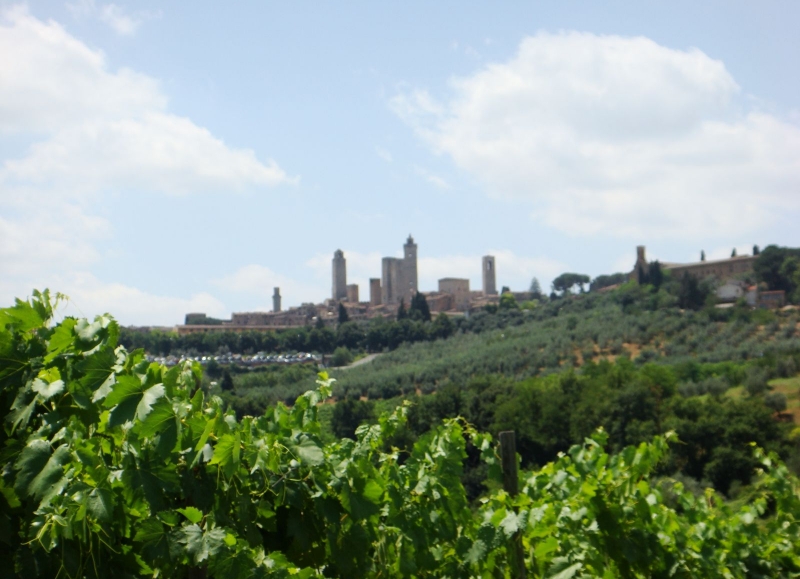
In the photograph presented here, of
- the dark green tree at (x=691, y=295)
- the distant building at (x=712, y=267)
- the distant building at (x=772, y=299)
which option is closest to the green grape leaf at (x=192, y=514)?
the dark green tree at (x=691, y=295)

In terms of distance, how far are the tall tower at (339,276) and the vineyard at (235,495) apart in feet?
321

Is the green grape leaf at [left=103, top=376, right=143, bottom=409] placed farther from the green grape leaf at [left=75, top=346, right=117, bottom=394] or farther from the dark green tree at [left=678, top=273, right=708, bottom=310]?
the dark green tree at [left=678, top=273, right=708, bottom=310]

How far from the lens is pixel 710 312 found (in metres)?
53.5

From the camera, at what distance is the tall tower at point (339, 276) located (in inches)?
3959

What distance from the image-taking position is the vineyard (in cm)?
158

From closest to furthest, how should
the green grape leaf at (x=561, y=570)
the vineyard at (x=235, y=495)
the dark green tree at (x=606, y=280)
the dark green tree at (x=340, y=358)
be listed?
the vineyard at (x=235, y=495)
the green grape leaf at (x=561, y=570)
the dark green tree at (x=340, y=358)
the dark green tree at (x=606, y=280)

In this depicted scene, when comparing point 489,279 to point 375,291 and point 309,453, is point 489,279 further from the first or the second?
point 309,453

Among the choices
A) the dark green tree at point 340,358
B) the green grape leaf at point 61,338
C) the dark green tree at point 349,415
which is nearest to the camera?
the green grape leaf at point 61,338

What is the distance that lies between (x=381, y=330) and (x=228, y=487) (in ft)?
211

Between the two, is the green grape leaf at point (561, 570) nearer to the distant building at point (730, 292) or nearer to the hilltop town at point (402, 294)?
the hilltop town at point (402, 294)

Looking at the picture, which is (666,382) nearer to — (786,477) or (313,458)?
(786,477)

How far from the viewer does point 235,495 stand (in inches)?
72.8

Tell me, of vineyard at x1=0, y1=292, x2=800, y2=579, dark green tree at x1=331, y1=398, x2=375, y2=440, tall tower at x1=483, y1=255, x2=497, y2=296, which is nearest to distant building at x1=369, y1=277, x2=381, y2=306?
tall tower at x1=483, y1=255, x2=497, y2=296

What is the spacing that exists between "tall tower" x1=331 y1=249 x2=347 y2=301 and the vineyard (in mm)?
97992
